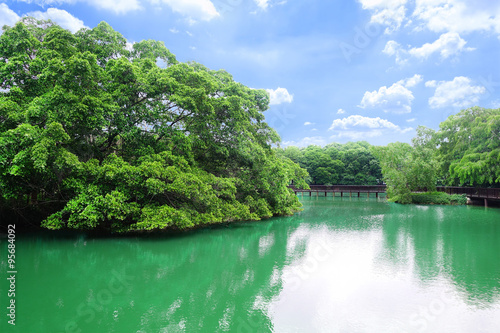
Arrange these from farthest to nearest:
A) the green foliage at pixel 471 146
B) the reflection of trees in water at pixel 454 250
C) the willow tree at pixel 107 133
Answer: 1. the green foliage at pixel 471 146
2. the willow tree at pixel 107 133
3. the reflection of trees in water at pixel 454 250

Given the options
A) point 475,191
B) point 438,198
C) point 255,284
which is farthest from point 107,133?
point 475,191

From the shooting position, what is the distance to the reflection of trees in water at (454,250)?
270 inches

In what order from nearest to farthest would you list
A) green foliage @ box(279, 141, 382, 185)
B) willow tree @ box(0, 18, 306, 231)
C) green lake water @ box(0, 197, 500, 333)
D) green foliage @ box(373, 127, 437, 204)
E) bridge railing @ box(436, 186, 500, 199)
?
green lake water @ box(0, 197, 500, 333), willow tree @ box(0, 18, 306, 231), bridge railing @ box(436, 186, 500, 199), green foliage @ box(373, 127, 437, 204), green foliage @ box(279, 141, 382, 185)

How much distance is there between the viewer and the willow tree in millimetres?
9609

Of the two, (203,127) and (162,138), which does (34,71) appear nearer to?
(162,138)

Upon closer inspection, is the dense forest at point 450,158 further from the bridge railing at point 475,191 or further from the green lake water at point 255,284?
the green lake water at point 255,284

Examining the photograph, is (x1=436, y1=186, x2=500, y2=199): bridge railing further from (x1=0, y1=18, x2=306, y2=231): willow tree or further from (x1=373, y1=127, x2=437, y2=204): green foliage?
(x1=0, y1=18, x2=306, y2=231): willow tree

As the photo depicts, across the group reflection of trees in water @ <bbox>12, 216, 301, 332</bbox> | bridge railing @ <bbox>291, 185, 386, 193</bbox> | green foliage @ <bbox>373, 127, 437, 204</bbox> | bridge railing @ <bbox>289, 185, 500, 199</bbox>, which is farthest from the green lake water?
bridge railing @ <bbox>291, 185, 386, 193</bbox>

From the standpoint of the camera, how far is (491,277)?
23.4 ft

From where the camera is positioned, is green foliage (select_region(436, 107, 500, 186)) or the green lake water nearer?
the green lake water

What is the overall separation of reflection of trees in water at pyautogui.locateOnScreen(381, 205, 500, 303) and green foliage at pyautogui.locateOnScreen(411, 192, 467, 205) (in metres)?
11.3

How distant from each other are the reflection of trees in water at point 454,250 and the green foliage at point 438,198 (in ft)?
37.1

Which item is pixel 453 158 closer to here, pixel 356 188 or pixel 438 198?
pixel 438 198

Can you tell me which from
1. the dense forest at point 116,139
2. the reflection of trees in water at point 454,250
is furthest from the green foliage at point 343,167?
the dense forest at point 116,139
